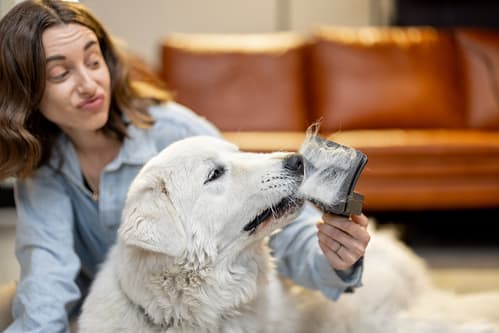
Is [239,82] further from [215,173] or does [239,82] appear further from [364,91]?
[215,173]

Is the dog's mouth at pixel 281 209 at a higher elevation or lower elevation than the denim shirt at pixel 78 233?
higher

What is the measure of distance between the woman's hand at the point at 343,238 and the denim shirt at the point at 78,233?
0.10m

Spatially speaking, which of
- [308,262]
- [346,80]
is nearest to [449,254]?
[346,80]

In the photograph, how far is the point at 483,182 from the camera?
344 cm

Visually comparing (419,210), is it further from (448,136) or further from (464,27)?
(464,27)

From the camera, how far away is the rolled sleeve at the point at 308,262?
1799mm

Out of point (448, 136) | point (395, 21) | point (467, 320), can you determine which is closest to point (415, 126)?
point (448, 136)

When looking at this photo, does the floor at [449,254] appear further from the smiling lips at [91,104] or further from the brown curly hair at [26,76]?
the smiling lips at [91,104]

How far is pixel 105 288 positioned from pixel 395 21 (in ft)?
11.3

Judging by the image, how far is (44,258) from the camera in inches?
75.1

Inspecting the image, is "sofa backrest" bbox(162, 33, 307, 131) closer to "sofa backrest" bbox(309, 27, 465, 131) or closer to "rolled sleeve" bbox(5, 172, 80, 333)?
"sofa backrest" bbox(309, 27, 465, 131)

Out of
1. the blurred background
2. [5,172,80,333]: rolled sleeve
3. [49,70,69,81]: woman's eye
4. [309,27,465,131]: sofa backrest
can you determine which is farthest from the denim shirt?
[309,27,465,131]: sofa backrest

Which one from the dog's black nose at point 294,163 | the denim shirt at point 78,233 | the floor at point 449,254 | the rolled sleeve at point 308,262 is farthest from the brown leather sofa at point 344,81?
the dog's black nose at point 294,163

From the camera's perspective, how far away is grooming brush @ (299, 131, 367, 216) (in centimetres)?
150
